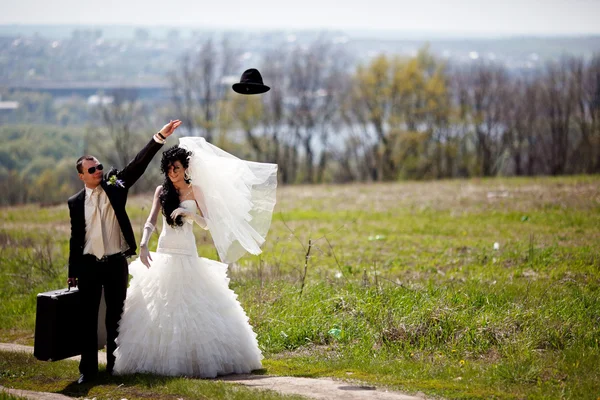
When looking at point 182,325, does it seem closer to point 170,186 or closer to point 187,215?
point 187,215

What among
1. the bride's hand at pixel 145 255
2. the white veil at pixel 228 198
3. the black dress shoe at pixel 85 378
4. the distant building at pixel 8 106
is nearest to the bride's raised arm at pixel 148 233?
the bride's hand at pixel 145 255

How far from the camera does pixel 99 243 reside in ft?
30.4

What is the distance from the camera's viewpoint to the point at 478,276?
14523 millimetres

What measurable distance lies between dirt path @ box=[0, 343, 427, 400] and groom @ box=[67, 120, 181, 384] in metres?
1.00

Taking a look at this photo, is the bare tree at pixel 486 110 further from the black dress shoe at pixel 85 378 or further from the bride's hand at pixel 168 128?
the black dress shoe at pixel 85 378

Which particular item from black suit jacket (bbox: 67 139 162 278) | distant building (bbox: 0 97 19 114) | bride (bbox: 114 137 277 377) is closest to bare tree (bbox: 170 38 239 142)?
distant building (bbox: 0 97 19 114)

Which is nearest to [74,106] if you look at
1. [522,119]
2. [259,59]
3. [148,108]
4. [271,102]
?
[148,108]

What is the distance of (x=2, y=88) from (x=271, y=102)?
3587cm

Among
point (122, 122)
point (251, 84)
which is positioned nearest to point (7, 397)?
point (251, 84)

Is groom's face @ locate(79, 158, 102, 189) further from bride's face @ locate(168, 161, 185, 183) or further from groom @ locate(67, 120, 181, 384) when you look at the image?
bride's face @ locate(168, 161, 185, 183)

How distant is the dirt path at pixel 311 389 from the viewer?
7864 millimetres

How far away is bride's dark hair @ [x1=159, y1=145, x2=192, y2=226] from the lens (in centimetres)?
934

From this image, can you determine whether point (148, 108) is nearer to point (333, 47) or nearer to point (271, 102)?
point (271, 102)

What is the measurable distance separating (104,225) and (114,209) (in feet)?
0.84
